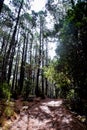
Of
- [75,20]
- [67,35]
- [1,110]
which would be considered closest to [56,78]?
[67,35]

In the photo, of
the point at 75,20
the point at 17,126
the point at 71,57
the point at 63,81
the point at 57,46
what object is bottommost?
the point at 17,126

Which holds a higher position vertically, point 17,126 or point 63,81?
point 63,81

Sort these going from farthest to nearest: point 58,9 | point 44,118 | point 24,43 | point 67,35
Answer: point 24,43 < point 58,9 < point 67,35 < point 44,118

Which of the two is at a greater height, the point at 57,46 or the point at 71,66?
the point at 57,46

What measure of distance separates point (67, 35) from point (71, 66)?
7.03 ft

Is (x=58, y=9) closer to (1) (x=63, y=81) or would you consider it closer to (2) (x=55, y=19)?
(2) (x=55, y=19)

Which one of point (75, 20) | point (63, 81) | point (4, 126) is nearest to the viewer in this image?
point (4, 126)

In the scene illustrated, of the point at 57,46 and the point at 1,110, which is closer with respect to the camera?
the point at 1,110

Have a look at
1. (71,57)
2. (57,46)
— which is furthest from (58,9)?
(71,57)

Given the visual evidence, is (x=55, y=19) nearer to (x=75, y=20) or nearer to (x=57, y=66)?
(x=57, y=66)

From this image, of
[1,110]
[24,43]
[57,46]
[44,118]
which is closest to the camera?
[1,110]

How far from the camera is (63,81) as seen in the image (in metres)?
17.8

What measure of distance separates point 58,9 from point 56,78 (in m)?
7.50

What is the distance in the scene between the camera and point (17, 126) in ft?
29.9
